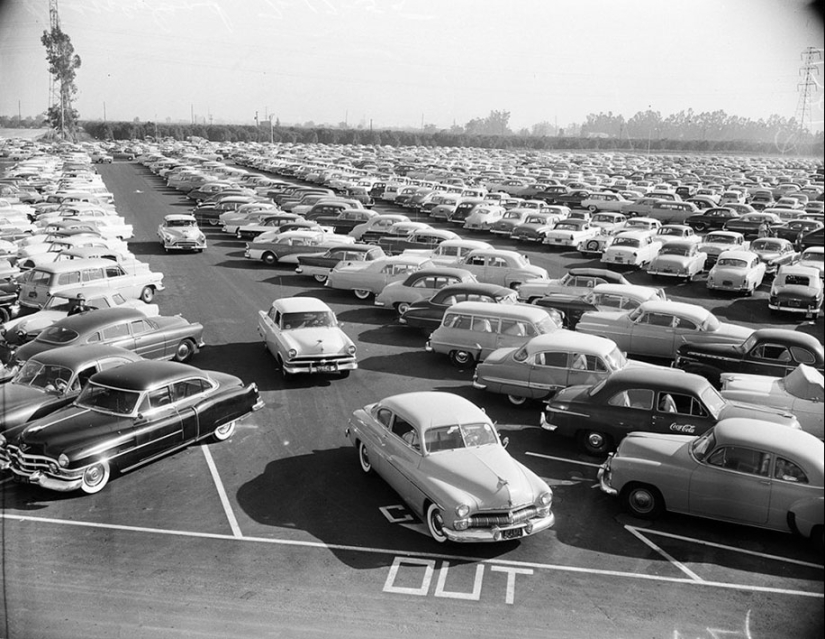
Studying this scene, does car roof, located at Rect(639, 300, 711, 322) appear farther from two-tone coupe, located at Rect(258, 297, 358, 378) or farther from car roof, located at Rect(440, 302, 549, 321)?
two-tone coupe, located at Rect(258, 297, 358, 378)

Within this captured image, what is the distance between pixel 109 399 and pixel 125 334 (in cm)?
403

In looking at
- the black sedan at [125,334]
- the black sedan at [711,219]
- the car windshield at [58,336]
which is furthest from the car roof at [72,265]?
the black sedan at [711,219]

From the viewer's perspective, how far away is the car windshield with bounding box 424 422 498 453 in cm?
858

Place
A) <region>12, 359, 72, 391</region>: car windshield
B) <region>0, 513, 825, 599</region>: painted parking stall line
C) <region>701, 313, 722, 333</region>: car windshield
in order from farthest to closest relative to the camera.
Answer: <region>701, 313, 722, 333</region>: car windshield, <region>12, 359, 72, 391</region>: car windshield, <region>0, 513, 825, 599</region>: painted parking stall line

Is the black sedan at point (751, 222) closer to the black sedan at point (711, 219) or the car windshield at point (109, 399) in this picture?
the black sedan at point (711, 219)

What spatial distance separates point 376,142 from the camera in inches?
4665

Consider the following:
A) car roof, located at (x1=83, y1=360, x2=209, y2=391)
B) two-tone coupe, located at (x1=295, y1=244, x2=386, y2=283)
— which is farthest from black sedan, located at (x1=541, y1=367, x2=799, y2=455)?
two-tone coupe, located at (x1=295, y1=244, x2=386, y2=283)

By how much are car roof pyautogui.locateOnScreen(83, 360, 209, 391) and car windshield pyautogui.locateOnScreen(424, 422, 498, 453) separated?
12.9ft

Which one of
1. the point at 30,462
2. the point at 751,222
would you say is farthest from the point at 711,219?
the point at 30,462

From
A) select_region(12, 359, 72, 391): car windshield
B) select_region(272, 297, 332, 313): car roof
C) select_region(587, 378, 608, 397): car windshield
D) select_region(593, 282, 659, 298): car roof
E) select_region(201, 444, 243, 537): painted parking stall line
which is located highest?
select_region(593, 282, 659, 298): car roof

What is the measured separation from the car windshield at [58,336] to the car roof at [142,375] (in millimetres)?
3019

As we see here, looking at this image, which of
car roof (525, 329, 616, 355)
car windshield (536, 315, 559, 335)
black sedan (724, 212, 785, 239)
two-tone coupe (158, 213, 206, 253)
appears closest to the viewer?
car roof (525, 329, 616, 355)

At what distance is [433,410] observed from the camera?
8.98 metres

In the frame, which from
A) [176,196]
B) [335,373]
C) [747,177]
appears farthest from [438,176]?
[335,373]
